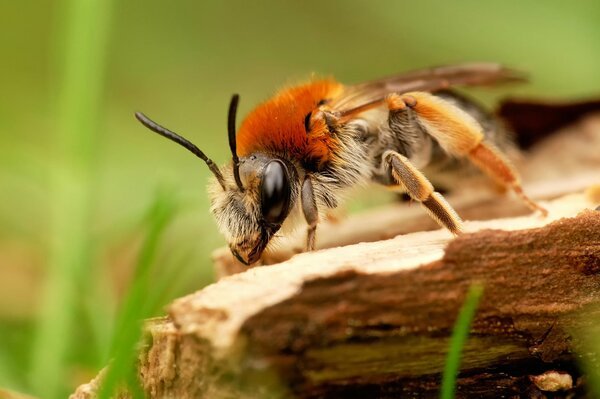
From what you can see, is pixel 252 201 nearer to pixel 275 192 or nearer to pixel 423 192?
pixel 275 192

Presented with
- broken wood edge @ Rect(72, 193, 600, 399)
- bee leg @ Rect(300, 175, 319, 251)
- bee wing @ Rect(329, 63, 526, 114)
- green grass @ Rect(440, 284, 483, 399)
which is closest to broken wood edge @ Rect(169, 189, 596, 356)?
broken wood edge @ Rect(72, 193, 600, 399)

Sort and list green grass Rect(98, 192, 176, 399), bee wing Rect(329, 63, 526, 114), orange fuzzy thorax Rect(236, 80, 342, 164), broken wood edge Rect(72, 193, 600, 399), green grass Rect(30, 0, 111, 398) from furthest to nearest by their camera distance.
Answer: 1. green grass Rect(30, 0, 111, 398)
2. bee wing Rect(329, 63, 526, 114)
3. orange fuzzy thorax Rect(236, 80, 342, 164)
4. green grass Rect(98, 192, 176, 399)
5. broken wood edge Rect(72, 193, 600, 399)

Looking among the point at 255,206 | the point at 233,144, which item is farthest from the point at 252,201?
the point at 233,144

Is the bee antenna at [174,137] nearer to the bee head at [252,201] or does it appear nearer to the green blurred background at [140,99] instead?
the bee head at [252,201]

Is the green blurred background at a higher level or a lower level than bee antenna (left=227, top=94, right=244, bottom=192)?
higher

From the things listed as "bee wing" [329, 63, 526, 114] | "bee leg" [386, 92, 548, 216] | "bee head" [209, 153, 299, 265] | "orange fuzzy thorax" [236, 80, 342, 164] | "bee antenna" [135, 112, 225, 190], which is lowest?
"bee head" [209, 153, 299, 265]

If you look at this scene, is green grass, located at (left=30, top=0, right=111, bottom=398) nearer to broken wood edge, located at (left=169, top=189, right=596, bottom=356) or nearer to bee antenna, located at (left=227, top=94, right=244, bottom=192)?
bee antenna, located at (left=227, top=94, right=244, bottom=192)

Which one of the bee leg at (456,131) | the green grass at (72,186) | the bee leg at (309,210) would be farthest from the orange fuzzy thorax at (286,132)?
the green grass at (72,186)

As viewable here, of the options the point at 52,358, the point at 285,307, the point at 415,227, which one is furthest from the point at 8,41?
the point at 285,307
